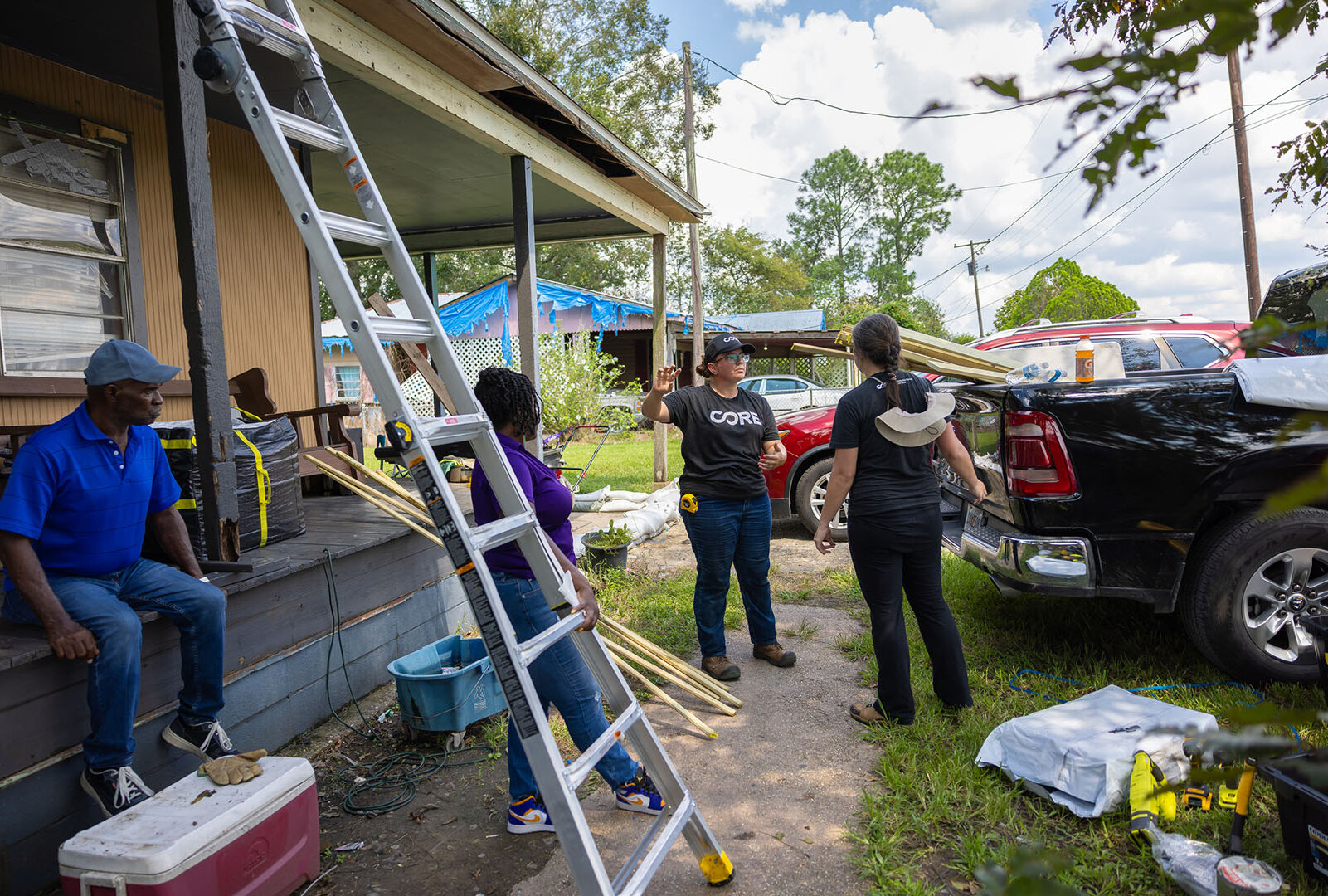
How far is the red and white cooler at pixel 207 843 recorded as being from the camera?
7.03 feet

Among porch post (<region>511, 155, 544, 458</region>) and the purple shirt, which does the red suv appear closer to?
porch post (<region>511, 155, 544, 458</region>)

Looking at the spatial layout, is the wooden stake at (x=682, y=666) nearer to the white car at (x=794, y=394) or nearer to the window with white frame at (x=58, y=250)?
the window with white frame at (x=58, y=250)

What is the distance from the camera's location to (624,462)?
1448 centimetres

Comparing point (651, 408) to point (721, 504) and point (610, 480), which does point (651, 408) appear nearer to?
point (721, 504)

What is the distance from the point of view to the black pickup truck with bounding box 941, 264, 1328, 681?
12.3 feet

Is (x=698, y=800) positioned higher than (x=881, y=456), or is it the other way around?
(x=881, y=456)

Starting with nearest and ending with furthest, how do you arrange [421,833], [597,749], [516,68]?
[597,749], [421,833], [516,68]

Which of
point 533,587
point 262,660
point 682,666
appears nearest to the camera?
point 533,587

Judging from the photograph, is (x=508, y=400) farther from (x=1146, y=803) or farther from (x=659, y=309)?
(x=659, y=309)

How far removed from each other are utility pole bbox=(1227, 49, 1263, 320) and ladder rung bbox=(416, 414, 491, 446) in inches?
556

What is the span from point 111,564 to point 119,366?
0.71m

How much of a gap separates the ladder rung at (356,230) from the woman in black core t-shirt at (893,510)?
2056 mm

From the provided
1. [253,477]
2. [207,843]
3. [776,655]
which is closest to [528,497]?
[207,843]

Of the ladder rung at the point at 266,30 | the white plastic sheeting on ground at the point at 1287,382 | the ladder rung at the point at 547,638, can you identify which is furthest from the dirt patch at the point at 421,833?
the white plastic sheeting on ground at the point at 1287,382
